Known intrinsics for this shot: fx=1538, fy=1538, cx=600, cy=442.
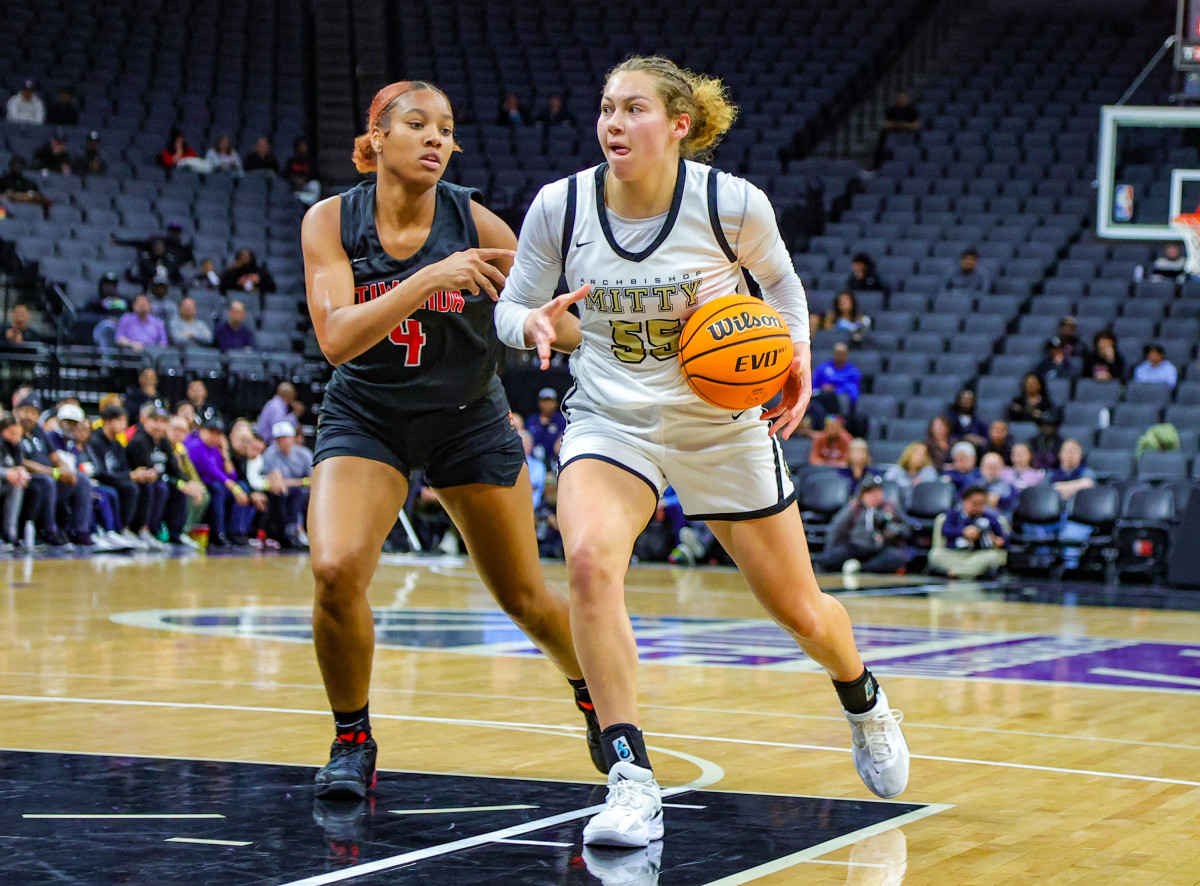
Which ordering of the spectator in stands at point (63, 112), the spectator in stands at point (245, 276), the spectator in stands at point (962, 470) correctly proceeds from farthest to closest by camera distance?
the spectator in stands at point (63, 112) < the spectator in stands at point (245, 276) < the spectator in stands at point (962, 470)

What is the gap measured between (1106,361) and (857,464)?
120 inches

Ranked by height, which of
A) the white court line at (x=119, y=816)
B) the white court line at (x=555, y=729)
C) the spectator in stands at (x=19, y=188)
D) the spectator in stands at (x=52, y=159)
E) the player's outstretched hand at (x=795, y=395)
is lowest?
the white court line at (x=555, y=729)

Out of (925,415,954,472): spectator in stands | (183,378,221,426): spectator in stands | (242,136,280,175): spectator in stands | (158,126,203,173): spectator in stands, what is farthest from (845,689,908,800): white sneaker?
(242,136,280,175): spectator in stands

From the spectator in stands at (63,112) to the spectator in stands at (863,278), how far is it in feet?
34.1

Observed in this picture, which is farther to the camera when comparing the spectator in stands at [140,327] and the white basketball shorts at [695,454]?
the spectator in stands at [140,327]

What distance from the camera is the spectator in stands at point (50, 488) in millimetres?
13109

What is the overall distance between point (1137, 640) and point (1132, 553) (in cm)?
430

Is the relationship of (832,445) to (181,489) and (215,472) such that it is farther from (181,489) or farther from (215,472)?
(181,489)

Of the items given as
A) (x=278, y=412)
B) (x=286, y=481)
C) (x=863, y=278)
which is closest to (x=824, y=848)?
(x=286, y=481)

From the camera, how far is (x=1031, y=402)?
14828 millimetres

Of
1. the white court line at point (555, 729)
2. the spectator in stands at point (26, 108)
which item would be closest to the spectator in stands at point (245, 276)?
the spectator in stands at point (26, 108)

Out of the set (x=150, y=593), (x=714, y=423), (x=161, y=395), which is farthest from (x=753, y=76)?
(x=714, y=423)

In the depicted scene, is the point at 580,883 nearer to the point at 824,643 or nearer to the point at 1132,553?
the point at 824,643

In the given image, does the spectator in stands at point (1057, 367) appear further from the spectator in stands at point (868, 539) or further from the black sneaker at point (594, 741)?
the black sneaker at point (594, 741)
